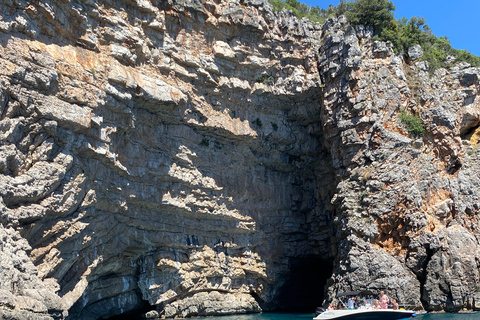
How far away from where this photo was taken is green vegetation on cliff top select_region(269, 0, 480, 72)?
1415 inches

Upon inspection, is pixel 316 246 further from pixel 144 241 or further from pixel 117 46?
pixel 117 46

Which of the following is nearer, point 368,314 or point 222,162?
point 368,314

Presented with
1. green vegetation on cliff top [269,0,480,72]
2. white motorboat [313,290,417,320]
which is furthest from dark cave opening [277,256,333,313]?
green vegetation on cliff top [269,0,480,72]

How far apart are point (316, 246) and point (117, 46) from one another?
1954 cm

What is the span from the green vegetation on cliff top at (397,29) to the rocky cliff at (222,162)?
0.96 m

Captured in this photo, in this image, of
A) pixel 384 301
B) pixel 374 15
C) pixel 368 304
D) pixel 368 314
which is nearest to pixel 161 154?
pixel 368 304

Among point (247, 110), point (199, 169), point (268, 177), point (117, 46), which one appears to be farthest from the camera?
point (268, 177)

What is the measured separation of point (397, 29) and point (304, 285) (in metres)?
19.3

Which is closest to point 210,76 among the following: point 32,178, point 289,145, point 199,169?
point 199,169

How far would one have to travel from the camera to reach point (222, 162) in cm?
3422

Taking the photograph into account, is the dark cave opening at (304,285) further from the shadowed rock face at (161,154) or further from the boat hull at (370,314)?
the boat hull at (370,314)

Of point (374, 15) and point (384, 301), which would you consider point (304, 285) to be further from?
point (374, 15)

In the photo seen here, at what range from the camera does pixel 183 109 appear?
101 ft

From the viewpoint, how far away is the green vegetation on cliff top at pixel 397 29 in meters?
35.9
